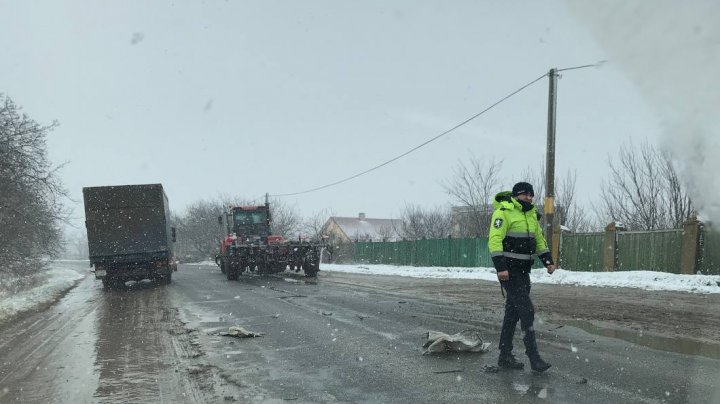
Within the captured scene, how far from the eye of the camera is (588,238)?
63.0 feet

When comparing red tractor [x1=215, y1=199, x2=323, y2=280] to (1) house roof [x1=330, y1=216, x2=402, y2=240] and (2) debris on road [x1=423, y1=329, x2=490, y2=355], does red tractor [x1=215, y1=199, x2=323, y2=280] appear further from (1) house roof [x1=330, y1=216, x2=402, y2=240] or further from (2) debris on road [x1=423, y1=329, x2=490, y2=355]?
(1) house roof [x1=330, y1=216, x2=402, y2=240]

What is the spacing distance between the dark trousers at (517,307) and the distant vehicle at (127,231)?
14816 mm

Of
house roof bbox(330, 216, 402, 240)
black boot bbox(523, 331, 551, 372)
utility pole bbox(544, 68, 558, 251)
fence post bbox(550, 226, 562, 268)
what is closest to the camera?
black boot bbox(523, 331, 551, 372)

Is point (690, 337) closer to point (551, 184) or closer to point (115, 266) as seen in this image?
point (551, 184)

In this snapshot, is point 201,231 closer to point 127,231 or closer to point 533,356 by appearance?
point 127,231

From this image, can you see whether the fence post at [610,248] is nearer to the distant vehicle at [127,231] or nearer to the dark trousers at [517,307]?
the dark trousers at [517,307]

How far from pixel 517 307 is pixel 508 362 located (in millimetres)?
555

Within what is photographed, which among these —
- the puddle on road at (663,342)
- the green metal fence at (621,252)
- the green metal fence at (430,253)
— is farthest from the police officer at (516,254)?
the green metal fence at (430,253)

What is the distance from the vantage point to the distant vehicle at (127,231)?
17000mm

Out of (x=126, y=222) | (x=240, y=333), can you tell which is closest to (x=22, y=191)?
(x=126, y=222)

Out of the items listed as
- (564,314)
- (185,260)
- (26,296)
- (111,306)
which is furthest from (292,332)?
(185,260)

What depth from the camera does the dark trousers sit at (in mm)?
5059

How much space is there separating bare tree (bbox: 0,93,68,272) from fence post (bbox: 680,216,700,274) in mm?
20371

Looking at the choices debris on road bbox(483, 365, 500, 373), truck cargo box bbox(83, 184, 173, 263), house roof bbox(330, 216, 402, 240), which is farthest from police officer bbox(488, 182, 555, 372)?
house roof bbox(330, 216, 402, 240)
